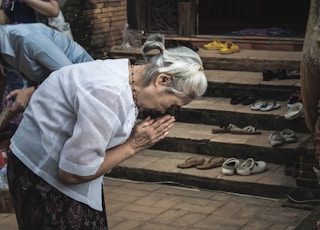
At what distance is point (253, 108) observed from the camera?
7.17 metres

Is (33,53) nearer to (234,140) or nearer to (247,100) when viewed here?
(234,140)

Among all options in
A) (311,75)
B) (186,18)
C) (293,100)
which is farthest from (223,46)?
(311,75)

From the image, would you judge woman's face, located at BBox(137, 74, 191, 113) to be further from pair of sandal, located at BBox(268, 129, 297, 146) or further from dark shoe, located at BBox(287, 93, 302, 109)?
dark shoe, located at BBox(287, 93, 302, 109)

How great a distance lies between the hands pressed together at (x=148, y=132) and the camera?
10.6 feet

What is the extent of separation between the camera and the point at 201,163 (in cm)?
659

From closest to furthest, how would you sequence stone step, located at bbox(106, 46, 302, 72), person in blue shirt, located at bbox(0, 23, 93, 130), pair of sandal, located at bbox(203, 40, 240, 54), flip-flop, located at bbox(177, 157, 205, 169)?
person in blue shirt, located at bbox(0, 23, 93, 130) < flip-flop, located at bbox(177, 157, 205, 169) < stone step, located at bbox(106, 46, 302, 72) < pair of sandal, located at bbox(203, 40, 240, 54)

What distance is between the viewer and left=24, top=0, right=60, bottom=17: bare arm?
18.9 feet

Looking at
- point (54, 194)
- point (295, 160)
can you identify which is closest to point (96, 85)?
point (54, 194)

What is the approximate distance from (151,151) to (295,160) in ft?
5.10

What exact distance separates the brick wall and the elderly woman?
228 inches

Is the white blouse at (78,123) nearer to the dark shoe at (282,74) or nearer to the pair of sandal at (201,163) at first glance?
the pair of sandal at (201,163)

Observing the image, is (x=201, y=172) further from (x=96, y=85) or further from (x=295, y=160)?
(x=96, y=85)

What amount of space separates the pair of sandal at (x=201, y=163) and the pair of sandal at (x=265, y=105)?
2.52ft

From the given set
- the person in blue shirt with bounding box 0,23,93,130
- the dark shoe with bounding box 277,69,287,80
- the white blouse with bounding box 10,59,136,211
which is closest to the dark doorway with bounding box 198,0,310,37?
the dark shoe with bounding box 277,69,287,80
